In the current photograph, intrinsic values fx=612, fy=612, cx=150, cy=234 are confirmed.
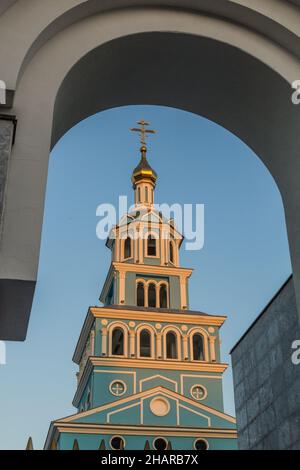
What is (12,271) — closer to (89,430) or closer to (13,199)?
(13,199)

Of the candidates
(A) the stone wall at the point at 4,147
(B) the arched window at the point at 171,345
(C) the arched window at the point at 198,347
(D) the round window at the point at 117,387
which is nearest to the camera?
(A) the stone wall at the point at 4,147

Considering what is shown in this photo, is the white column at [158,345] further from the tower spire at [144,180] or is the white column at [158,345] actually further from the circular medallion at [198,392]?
the tower spire at [144,180]

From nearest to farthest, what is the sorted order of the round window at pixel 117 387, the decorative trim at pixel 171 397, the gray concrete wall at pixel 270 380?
the gray concrete wall at pixel 270 380 < the decorative trim at pixel 171 397 < the round window at pixel 117 387

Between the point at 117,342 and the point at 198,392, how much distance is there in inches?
217

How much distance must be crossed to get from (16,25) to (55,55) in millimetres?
337

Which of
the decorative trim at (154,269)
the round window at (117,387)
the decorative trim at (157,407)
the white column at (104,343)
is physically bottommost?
the decorative trim at (157,407)

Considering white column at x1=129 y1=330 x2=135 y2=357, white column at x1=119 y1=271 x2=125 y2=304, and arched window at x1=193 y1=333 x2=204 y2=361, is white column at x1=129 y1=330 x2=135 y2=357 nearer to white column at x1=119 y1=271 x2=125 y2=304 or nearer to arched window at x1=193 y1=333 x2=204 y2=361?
white column at x1=119 y1=271 x2=125 y2=304

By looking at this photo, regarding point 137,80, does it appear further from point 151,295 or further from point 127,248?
point 127,248

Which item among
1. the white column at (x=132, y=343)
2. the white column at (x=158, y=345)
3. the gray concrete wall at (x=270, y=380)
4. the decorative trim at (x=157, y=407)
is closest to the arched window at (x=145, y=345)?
the white column at (x=158, y=345)

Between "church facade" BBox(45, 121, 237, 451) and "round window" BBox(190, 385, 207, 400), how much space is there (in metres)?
0.06

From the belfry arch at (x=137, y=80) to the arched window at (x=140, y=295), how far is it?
108 ft

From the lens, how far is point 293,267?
4672 mm

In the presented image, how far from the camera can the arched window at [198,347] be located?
35797 mm
